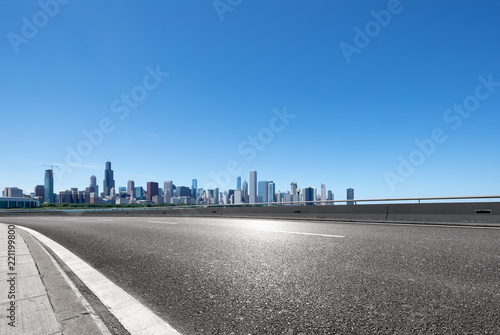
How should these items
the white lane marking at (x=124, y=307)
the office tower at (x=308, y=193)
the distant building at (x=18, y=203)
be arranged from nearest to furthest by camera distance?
1. the white lane marking at (x=124, y=307)
2. the distant building at (x=18, y=203)
3. the office tower at (x=308, y=193)

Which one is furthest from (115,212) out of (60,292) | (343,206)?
(60,292)

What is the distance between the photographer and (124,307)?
2.64m

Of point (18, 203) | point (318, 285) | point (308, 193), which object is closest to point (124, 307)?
point (318, 285)

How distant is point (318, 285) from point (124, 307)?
200 cm

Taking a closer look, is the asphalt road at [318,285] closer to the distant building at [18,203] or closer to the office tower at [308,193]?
the office tower at [308,193]

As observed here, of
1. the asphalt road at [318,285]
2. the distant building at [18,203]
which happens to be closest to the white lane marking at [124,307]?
the asphalt road at [318,285]

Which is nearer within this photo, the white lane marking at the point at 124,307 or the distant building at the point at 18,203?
the white lane marking at the point at 124,307

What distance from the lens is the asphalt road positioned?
2250mm

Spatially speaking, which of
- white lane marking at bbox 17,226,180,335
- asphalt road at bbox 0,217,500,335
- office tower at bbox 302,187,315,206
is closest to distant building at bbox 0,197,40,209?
office tower at bbox 302,187,315,206

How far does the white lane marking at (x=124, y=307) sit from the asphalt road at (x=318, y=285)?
0.37ft

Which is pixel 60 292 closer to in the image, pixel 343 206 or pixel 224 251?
pixel 224 251

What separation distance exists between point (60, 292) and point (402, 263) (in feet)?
14.1

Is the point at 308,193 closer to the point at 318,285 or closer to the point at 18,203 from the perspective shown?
the point at 18,203

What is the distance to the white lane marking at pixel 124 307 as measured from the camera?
2.19 metres
